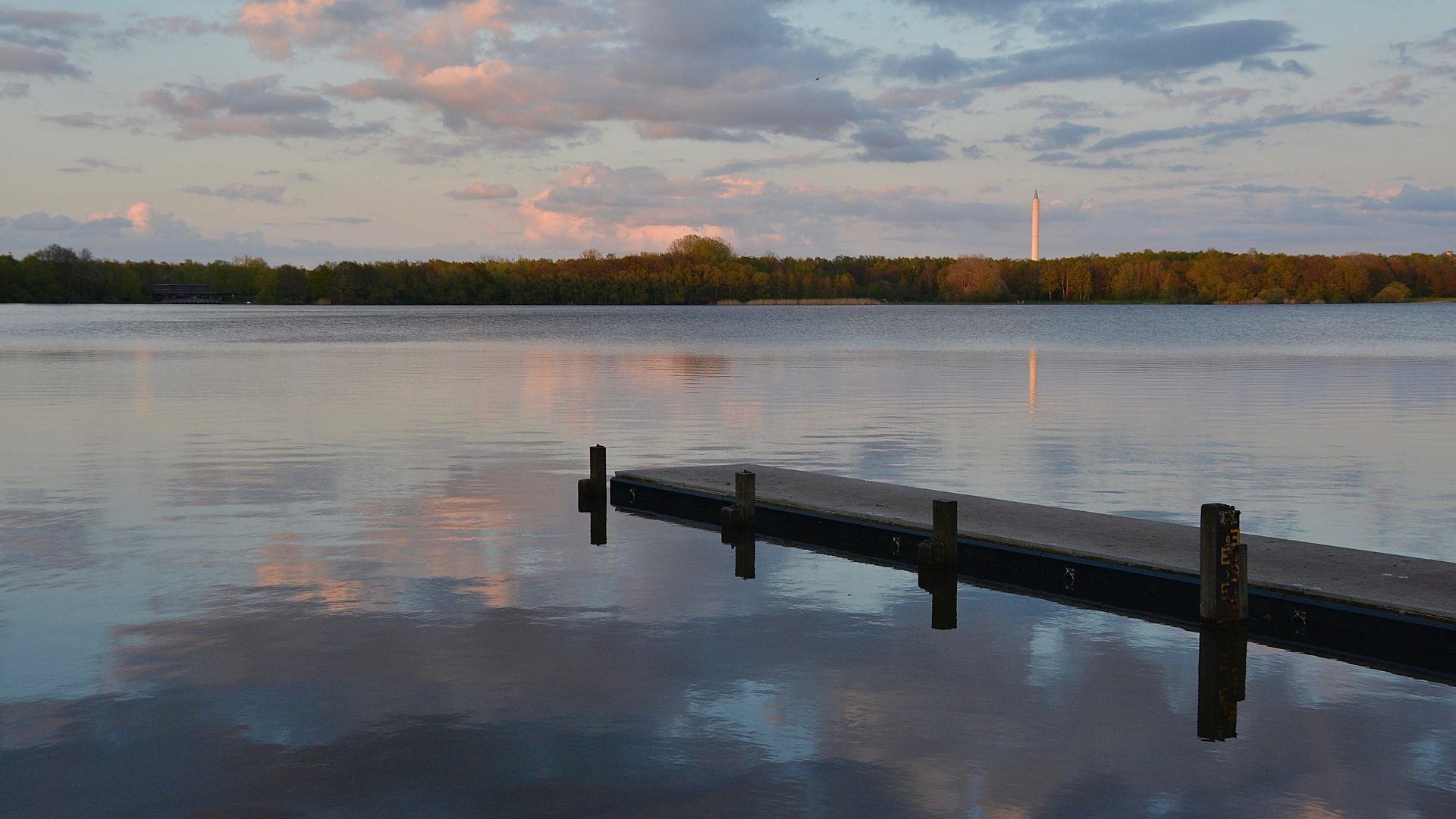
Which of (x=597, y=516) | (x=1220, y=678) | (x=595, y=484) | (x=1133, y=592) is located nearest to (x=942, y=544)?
(x=1133, y=592)

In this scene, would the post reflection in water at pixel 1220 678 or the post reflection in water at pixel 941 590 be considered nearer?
the post reflection in water at pixel 1220 678

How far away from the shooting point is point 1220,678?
10.8 meters

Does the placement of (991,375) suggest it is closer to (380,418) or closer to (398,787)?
(380,418)

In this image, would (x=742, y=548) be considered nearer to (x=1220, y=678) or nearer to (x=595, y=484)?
(x=595, y=484)

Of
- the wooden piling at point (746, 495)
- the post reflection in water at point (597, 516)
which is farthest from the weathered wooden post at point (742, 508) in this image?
the post reflection in water at point (597, 516)

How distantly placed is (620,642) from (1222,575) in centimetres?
593

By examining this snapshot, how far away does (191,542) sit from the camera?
54.0ft

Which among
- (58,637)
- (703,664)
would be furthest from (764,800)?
(58,637)

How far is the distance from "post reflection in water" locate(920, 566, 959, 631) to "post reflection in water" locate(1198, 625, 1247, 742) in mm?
2502

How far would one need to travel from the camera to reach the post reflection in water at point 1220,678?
9.73 m

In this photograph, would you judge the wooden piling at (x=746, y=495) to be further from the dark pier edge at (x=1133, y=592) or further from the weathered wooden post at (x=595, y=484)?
the weathered wooden post at (x=595, y=484)

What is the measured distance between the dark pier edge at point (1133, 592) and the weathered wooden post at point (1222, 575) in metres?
0.30

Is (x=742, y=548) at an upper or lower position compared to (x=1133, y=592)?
lower

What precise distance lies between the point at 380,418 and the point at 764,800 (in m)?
27.3
